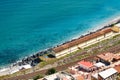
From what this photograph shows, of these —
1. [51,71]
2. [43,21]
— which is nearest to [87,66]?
[51,71]

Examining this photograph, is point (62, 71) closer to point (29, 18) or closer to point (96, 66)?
point (96, 66)

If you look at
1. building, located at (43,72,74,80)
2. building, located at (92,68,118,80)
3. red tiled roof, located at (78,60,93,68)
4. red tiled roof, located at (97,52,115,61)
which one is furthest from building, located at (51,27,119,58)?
building, located at (92,68,118,80)

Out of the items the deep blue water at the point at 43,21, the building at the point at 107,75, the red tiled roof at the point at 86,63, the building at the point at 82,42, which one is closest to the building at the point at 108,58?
the red tiled roof at the point at 86,63

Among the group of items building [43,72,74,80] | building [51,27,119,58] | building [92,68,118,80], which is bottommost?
building [92,68,118,80]

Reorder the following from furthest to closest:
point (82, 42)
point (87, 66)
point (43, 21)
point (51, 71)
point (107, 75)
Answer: point (43, 21) < point (82, 42) < point (51, 71) < point (87, 66) < point (107, 75)

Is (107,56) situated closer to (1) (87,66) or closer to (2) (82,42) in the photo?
(1) (87,66)

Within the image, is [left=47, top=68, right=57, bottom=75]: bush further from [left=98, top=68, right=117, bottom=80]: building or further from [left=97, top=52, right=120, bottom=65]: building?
[left=98, top=68, right=117, bottom=80]: building

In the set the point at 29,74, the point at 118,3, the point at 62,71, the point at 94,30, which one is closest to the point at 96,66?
the point at 62,71
